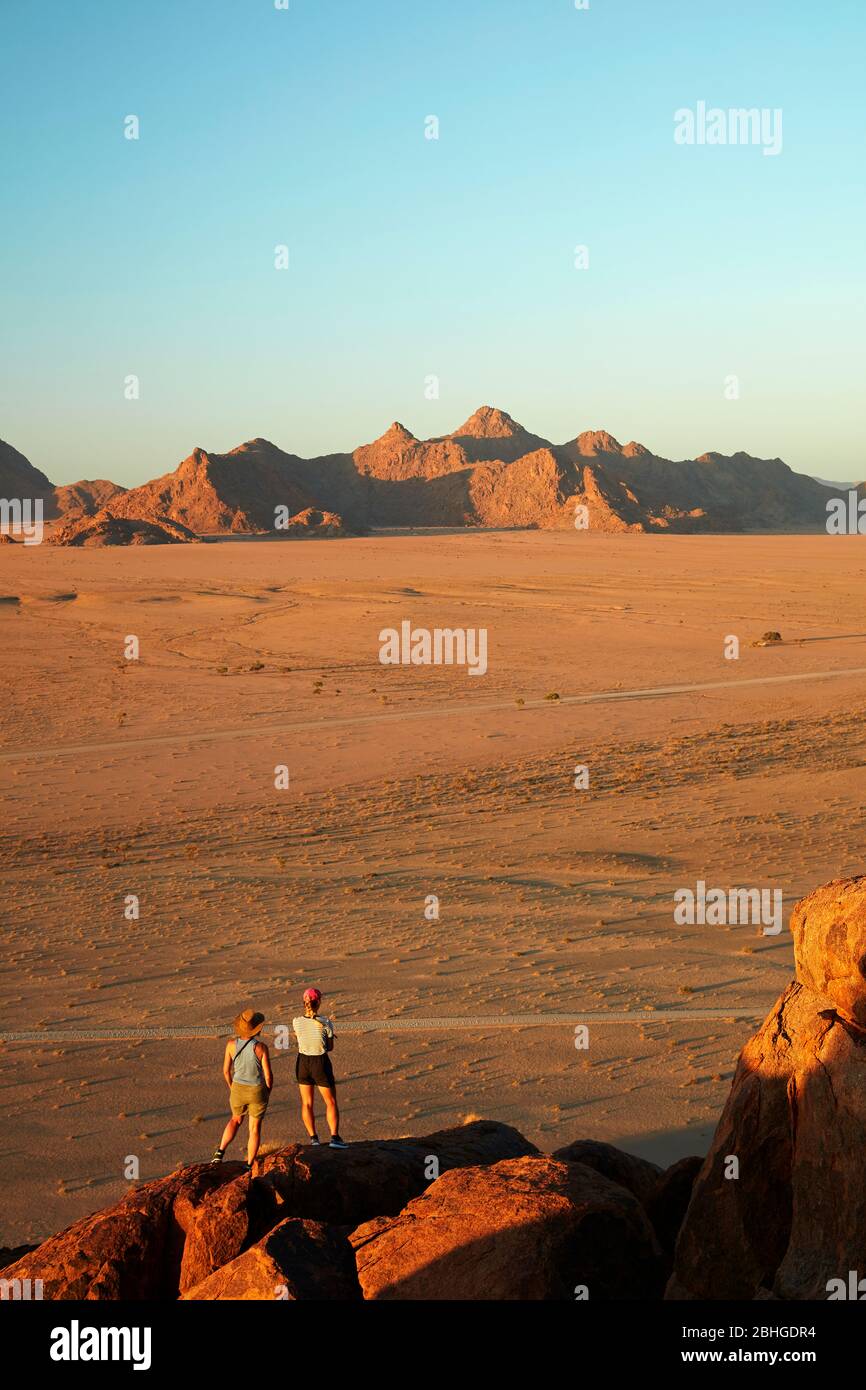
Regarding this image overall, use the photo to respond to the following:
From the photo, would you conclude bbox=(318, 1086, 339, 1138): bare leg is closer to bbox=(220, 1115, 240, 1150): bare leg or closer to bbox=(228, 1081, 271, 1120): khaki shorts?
bbox=(228, 1081, 271, 1120): khaki shorts

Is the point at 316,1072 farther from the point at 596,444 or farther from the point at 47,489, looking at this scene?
the point at 47,489

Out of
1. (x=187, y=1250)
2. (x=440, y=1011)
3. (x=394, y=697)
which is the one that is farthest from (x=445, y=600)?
(x=187, y=1250)

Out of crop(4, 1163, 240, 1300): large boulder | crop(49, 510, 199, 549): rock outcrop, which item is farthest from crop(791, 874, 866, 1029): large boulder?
crop(49, 510, 199, 549): rock outcrop

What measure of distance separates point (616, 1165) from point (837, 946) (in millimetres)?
2315

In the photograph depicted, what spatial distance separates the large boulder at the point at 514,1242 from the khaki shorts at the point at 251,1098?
2.83 m

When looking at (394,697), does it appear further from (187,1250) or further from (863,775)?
(187,1250)

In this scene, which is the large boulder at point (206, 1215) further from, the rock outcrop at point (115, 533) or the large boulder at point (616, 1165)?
the rock outcrop at point (115, 533)

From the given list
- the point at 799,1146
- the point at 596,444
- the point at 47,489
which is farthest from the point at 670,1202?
the point at 47,489

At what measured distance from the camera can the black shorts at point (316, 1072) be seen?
940 cm

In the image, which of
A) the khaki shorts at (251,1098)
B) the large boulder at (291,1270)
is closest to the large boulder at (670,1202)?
the large boulder at (291,1270)

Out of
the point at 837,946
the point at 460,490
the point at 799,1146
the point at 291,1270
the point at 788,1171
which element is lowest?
the point at 291,1270

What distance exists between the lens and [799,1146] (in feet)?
19.1

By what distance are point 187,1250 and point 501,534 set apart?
378 ft
